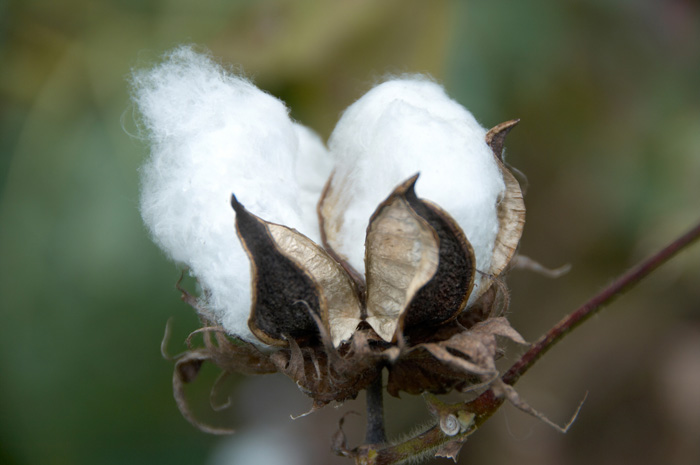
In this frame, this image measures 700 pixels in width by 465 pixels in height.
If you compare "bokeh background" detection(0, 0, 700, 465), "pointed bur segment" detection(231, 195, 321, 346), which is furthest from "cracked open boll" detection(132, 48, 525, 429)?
"bokeh background" detection(0, 0, 700, 465)

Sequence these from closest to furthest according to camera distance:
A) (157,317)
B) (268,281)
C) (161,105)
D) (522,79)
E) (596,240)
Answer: (268,281)
(161,105)
(157,317)
(522,79)
(596,240)

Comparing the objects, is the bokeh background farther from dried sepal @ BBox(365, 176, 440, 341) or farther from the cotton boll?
dried sepal @ BBox(365, 176, 440, 341)

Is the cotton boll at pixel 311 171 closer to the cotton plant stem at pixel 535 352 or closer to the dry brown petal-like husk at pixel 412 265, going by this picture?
the dry brown petal-like husk at pixel 412 265

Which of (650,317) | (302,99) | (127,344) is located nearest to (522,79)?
(302,99)

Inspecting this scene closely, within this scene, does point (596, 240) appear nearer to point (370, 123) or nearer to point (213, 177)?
point (370, 123)

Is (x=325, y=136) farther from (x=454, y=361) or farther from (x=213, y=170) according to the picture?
(x=454, y=361)

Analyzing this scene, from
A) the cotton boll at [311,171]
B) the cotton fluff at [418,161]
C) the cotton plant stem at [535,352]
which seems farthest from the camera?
the cotton boll at [311,171]

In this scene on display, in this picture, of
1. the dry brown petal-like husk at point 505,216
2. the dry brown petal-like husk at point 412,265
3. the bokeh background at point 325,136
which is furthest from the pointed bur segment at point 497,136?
the bokeh background at point 325,136
